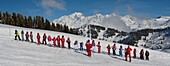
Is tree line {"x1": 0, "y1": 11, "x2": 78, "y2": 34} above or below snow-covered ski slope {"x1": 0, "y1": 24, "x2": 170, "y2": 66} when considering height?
above

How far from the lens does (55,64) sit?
19.8 meters

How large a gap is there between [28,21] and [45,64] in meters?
109

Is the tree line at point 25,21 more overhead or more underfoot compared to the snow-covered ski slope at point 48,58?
→ more overhead

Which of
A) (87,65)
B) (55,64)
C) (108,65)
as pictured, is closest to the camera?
(55,64)

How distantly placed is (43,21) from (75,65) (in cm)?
11379

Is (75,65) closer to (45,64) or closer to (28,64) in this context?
(45,64)

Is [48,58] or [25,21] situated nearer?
[48,58]

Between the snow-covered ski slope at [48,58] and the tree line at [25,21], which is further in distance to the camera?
the tree line at [25,21]

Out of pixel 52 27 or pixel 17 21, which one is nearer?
pixel 17 21

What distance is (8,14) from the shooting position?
379 feet

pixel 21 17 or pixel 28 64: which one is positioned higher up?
pixel 21 17

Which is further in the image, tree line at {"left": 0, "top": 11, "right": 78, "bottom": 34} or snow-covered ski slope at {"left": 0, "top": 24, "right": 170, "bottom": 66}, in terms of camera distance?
tree line at {"left": 0, "top": 11, "right": 78, "bottom": 34}

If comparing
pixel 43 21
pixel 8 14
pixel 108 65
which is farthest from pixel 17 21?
pixel 108 65

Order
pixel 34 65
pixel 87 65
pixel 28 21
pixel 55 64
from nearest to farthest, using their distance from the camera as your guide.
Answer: pixel 34 65, pixel 55 64, pixel 87 65, pixel 28 21
